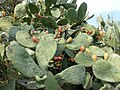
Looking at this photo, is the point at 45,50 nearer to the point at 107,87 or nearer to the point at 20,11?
the point at 107,87

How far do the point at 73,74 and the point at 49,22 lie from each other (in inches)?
18.0

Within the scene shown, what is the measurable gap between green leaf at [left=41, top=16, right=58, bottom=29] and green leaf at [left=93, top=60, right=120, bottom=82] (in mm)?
424

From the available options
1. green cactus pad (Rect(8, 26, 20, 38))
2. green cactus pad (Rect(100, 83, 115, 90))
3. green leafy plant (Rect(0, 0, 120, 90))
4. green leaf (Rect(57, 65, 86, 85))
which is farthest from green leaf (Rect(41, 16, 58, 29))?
green cactus pad (Rect(100, 83, 115, 90))

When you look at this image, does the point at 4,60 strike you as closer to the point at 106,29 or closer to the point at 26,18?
the point at 26,18

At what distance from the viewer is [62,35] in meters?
1.66

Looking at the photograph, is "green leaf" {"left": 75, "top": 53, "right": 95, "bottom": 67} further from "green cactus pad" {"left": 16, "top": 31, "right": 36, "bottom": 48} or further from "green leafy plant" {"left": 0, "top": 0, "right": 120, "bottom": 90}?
"green cactus pad" {"left": 16, "top": 31, "right": 36, "bottom": 48}

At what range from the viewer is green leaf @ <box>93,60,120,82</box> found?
1353mm

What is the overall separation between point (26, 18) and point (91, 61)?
571 mm

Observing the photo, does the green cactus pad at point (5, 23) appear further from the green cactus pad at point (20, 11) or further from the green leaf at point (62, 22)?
the green leaf at point (62, 22)

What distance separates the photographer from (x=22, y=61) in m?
1.34

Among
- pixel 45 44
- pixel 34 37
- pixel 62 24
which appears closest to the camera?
pixel 45 44

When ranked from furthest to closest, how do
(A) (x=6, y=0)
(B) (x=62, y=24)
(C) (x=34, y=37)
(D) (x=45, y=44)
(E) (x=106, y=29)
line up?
(A) (x=6, y=0)
(E) (x=106, y=29)
(B) (x=62, y=24)
(C) (x=34, y=37)
(D) (x=45, y=44)

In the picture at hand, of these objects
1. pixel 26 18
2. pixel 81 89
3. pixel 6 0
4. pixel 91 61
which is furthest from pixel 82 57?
pixel 6 0

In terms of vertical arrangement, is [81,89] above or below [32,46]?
below
